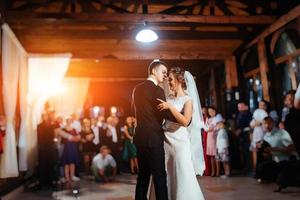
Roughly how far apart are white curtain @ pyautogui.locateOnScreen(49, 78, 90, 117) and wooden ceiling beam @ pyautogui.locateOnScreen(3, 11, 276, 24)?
5.82 m

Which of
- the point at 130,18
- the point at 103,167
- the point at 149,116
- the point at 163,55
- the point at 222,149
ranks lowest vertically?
the point at 103,167

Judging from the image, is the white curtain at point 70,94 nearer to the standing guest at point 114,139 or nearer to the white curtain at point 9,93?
the standing guest at point 114,139

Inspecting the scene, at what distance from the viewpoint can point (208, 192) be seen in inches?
218

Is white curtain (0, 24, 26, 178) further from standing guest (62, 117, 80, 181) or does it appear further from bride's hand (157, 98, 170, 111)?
bride's hand (157, 98, 170, 111)

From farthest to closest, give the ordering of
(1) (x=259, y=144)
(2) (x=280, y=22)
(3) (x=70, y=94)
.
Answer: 1. (3) (x=70, y=94)
2. (2) (x=280, y=22)
3. (1) (x=259, y=144)

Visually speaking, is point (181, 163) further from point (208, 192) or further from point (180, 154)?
point (208, 192)

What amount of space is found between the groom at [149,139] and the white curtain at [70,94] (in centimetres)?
944

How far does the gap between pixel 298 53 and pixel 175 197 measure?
4897 millimetres

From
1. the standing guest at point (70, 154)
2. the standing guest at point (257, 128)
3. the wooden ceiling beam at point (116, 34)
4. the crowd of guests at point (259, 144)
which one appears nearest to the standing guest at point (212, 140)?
the crowd of guests at point (259, 144)

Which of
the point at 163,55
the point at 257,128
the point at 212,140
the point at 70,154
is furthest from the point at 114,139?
the point at 257,128

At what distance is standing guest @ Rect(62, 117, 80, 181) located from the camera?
800 centimetres

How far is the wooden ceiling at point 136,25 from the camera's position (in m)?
6.77

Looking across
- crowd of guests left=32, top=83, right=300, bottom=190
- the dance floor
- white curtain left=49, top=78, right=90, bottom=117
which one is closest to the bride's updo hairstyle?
crowd of guests left=32, top=83, right=300, bottom=190

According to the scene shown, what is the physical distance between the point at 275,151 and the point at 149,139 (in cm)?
372
